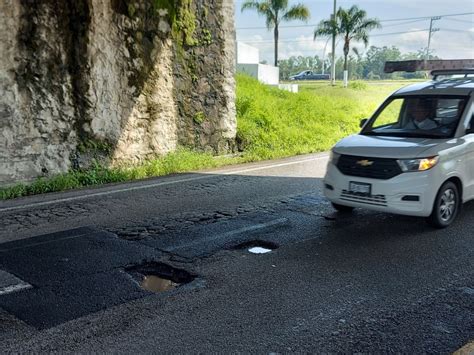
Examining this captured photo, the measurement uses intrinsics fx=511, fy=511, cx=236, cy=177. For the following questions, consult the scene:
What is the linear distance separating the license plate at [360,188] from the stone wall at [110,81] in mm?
6223

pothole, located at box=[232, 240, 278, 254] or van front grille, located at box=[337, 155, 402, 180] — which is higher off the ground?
van front grille, located at box=[337, 155, 402, 180]

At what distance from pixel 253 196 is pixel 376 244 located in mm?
2964

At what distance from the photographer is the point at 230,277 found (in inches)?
206

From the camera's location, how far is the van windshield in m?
7.19

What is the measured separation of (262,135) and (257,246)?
904cm

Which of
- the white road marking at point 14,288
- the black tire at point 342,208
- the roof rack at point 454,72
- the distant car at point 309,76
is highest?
the distant car at point 309,76

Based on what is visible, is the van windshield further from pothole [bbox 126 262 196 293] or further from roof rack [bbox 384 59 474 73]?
pothole [bbox 126 262 196 293]

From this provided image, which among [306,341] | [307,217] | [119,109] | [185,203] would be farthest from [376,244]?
[119,109]

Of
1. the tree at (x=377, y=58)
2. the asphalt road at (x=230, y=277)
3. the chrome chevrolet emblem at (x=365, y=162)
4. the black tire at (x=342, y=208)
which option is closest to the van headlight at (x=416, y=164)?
the chrome chevrolet emblem at (x=365, y=162)

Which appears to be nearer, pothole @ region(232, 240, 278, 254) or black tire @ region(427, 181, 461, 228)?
pothole @ region(232, 240, 278, 254)

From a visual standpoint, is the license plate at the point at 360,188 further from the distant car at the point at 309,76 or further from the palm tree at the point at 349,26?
the distant car at the point at 309,76

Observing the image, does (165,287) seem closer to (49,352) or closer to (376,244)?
(49,352)

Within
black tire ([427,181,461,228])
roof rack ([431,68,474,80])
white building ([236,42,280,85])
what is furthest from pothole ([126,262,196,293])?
white building ([236,42,280,85])

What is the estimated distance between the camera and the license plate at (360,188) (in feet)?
21.9
